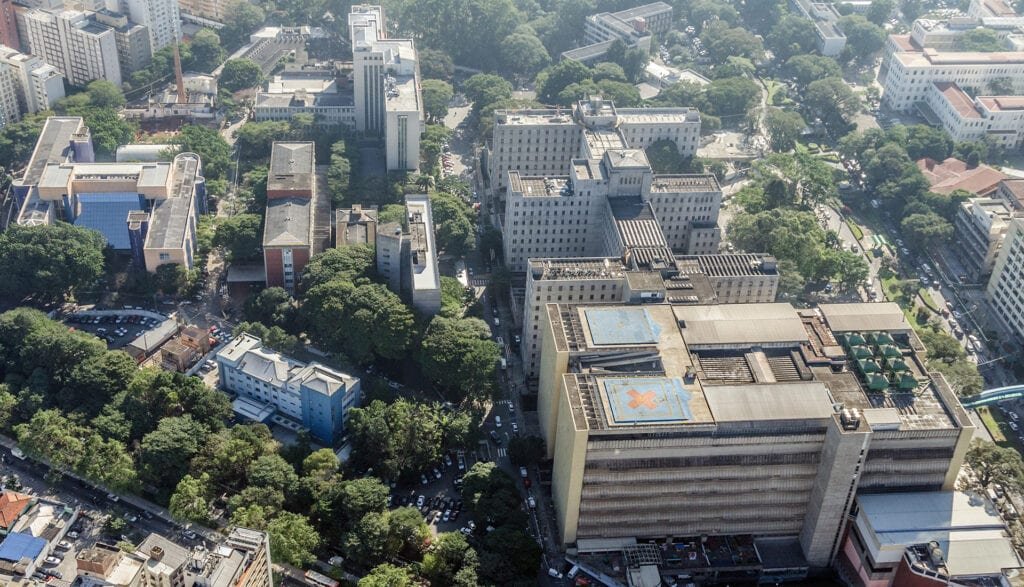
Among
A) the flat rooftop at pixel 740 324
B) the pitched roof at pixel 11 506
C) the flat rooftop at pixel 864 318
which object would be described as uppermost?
the flat rooftop at pixel 740 324

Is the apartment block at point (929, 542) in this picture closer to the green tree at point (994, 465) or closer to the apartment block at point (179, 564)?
the green tree at point (994, 465)

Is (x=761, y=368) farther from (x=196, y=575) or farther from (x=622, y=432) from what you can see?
(x=196, y=575)

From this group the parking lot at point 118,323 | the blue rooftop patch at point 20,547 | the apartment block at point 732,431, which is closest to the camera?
the apartment block at point 732,431

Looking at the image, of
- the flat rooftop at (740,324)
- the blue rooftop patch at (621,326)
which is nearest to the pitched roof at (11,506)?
the blue rooftop patch at (621,326)

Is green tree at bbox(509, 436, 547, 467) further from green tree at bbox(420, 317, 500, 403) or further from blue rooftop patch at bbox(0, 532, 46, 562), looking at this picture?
blue rooftop patch at bbox(0, 532, 46, 562)

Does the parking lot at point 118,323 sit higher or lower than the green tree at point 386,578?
lower
